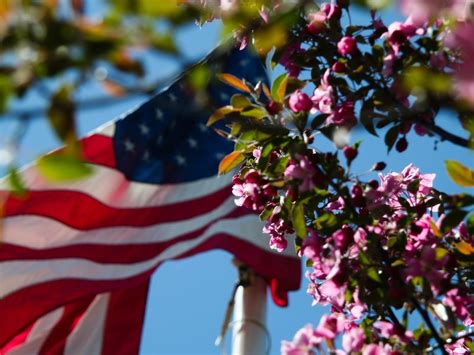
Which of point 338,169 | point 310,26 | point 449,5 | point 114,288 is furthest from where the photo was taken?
point 114,288

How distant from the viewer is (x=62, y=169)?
853mm

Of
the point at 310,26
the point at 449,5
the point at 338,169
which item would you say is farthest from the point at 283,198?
the point at 449,5

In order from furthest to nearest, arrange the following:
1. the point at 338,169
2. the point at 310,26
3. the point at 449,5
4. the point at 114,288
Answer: the point at 114,288 < the point at 310,26 < the point at 338,169 < the point at 449,5

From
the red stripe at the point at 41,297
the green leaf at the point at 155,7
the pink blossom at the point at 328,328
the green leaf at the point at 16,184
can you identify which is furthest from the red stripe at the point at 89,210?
the green leaf at the point at 155,7

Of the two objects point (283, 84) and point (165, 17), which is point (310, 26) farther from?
point (165, 17)

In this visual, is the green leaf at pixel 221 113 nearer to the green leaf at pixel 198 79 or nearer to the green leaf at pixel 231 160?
the green leaf at pixel 231 160

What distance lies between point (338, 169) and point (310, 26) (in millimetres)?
442

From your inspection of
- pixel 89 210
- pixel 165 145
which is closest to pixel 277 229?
pixel 89 210

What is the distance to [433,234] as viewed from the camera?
1645mm

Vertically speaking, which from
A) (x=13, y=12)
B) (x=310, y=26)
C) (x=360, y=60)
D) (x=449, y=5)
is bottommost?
(x=13, y=12)

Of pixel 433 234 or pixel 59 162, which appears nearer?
pixel 59 162

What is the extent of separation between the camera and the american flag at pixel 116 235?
178 inches

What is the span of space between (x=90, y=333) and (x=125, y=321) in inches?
8.9

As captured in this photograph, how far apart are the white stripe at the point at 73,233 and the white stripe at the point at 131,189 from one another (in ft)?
0.64
